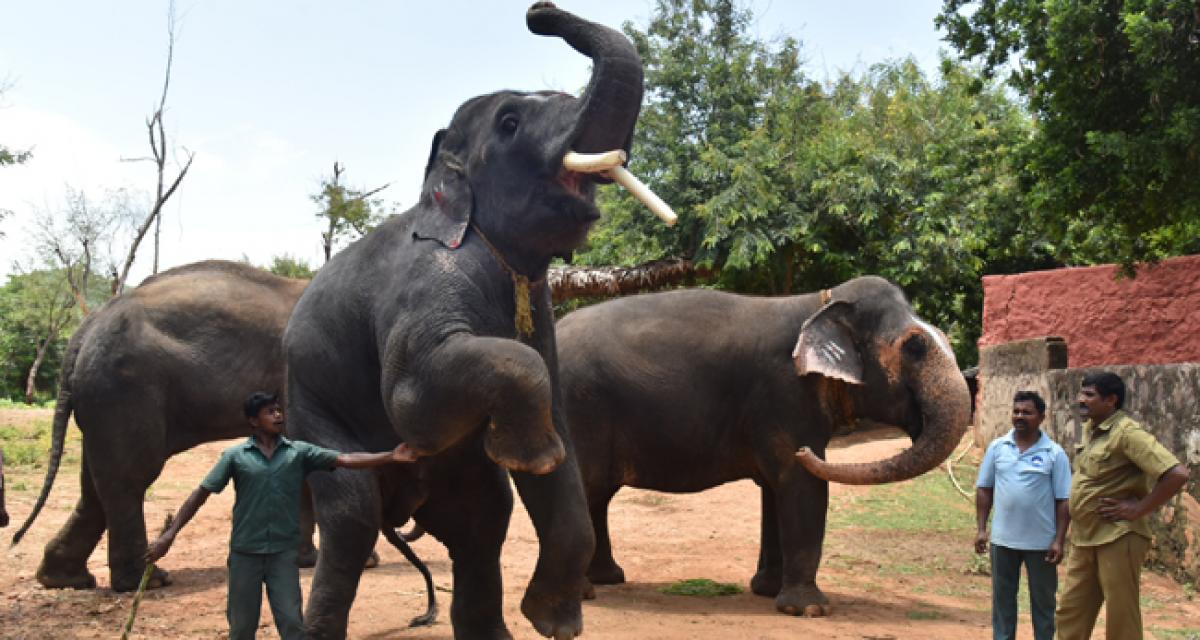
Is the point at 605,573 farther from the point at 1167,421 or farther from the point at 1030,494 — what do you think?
the point at 1167,421

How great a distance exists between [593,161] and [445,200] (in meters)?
0.78

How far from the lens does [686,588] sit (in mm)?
8219

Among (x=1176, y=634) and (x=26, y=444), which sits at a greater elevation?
(x=26, y=444)

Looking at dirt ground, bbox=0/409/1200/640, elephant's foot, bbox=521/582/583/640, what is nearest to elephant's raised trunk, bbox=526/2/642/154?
elephant's foot, bbox=521/582/583/640

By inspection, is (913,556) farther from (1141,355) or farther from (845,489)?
(1141,355)

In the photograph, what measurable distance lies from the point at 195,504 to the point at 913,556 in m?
7.12

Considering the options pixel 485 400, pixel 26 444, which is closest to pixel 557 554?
pixel 485 400

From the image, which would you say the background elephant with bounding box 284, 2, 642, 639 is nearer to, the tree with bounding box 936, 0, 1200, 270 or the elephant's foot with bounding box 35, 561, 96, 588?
the elephant's foot with bounding box 35, 561, 96, 588

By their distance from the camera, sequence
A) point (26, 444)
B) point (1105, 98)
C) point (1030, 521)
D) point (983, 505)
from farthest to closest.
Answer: point (26, 444)
point (1105, 98)
point (983, 505)
point (1030, 521)

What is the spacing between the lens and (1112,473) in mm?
5809

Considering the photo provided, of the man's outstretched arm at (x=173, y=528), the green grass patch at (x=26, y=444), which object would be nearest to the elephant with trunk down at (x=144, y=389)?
the man's outstretched arm at (x=173, y=528)

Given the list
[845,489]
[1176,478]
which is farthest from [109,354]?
[845,489]

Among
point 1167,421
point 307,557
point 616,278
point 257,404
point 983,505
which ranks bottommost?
point 307,557

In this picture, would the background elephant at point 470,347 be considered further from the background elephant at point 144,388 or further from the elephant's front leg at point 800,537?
the elephant's front leg at point 800,537
